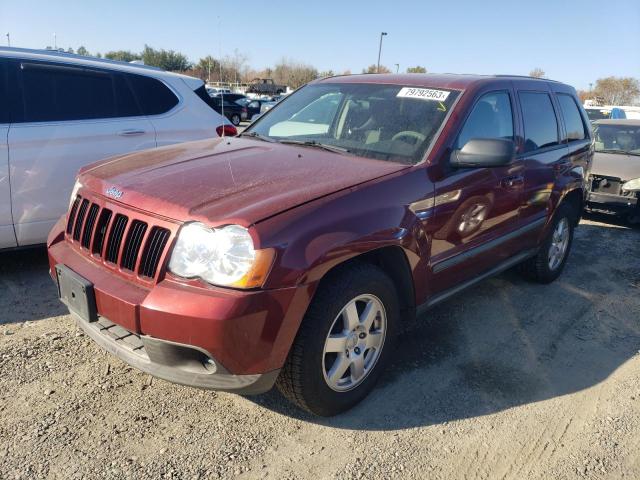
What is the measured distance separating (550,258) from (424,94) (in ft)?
7.57

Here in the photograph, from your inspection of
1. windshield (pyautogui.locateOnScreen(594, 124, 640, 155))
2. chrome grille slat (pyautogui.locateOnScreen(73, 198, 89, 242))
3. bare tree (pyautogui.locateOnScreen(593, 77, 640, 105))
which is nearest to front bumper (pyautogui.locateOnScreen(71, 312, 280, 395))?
chrome grille slat (pyautogui.locateOnScreen(73, 198, 89, 242))

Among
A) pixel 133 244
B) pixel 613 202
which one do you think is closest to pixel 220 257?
pixel 133 244

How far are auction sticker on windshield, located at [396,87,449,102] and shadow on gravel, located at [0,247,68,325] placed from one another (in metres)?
2.84

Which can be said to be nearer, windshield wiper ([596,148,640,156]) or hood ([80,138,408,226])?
hood ([80,138,408,226])

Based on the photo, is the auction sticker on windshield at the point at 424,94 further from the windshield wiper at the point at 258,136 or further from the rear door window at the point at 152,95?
the rear door window at the point at 152,95

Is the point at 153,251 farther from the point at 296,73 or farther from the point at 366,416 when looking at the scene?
the point at 296,73

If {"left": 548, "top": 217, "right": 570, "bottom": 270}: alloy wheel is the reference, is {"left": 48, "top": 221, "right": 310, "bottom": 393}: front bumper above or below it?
above

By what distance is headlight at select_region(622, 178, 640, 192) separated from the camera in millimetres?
7340

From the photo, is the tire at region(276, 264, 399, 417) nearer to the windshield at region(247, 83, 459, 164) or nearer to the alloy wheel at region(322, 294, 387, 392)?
the alloy wheel at region(322, 294, 387, 392)

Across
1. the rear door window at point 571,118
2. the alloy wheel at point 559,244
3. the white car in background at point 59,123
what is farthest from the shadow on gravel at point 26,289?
the rear door window at point 571,118

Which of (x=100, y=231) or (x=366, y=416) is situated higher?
(x=100, y=231)

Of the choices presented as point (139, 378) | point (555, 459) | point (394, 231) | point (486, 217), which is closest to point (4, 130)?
point (139, 378)

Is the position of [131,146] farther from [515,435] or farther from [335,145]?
[515,435]

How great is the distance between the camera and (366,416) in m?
2.79
